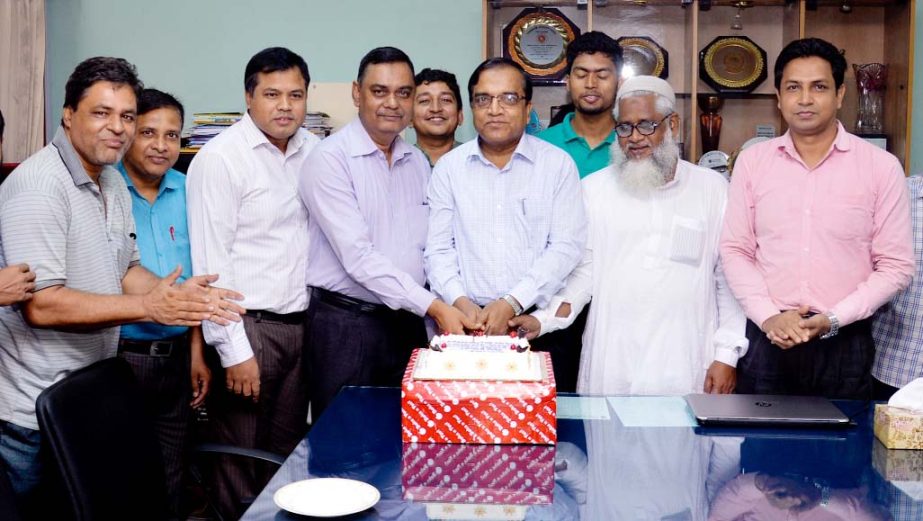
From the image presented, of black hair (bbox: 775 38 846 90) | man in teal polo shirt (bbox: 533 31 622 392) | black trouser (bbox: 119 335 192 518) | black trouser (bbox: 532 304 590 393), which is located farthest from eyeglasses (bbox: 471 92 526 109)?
black trouser (bbox: 119 335 192 518)

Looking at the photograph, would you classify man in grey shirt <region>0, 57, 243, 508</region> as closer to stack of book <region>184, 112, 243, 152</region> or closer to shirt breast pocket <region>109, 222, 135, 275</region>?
shirt breast pocket <region>109, 222, 135, 275</region>

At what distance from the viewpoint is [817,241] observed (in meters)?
2.70

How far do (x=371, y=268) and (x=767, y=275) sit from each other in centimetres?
120

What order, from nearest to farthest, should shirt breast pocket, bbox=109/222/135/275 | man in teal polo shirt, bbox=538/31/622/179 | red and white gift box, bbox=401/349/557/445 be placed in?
red and white gift box, bbox=401/349/557/445
shirt breast pocket, bbox=109/222/135/275
man in teal polo shirt, bbox=538/31/622/179

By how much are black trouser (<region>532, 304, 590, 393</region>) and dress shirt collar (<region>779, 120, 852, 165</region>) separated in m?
0.80

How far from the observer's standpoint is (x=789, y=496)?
1646 millimetres

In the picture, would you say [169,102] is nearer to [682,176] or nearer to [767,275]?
[682,176]

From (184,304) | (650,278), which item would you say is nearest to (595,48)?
(650,278)

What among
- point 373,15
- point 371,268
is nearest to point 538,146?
point 371,268

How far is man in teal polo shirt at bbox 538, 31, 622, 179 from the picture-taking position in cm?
335

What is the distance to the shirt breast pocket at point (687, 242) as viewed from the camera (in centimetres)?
291

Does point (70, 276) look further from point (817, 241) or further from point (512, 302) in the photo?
point (817, 241)

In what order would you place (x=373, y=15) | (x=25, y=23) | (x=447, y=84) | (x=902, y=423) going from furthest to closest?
1. (x=373, y=15)
2. (x=25, y=23)
3. (x=447, y=84)
4. (x=902, y=423)

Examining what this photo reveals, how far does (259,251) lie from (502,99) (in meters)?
0.91
